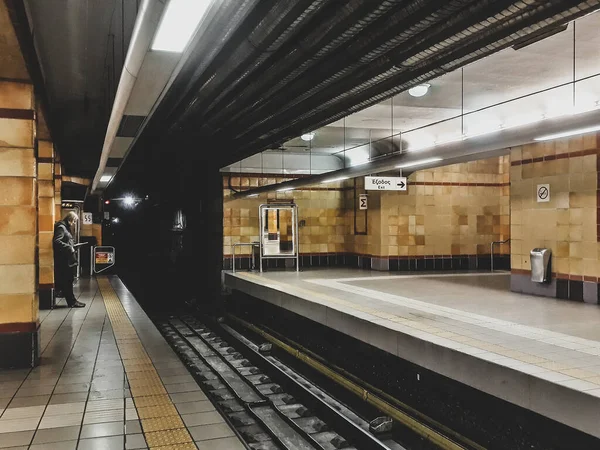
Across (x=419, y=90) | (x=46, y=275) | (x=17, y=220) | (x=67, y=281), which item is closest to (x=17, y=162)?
(x=17, y=220)

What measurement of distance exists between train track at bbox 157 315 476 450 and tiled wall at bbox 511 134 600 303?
3.80m

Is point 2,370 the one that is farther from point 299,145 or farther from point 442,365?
point 299,145

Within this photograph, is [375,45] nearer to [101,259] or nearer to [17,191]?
[17,191]

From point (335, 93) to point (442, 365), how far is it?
10.0 feet

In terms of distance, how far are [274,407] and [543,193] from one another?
5.35 meters

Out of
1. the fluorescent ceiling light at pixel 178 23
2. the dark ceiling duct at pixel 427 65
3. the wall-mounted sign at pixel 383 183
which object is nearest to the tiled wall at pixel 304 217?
the wall-mounted sign at pixel 383 183

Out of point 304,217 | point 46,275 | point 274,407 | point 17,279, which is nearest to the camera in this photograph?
point 17,279

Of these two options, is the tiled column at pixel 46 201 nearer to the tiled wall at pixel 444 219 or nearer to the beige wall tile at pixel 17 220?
the beige wall tile at pixel 17 220

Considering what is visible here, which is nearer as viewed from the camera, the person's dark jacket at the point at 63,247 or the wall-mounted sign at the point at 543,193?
the wall-mounted sign at the point at 543,193

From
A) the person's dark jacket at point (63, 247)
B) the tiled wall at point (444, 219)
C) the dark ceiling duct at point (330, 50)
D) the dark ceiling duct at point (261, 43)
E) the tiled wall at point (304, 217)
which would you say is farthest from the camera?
the tiled wall at point (304, 217)

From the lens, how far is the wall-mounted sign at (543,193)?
816 cm

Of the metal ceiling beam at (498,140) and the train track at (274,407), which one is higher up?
the metal ceiling beam at (498,140)

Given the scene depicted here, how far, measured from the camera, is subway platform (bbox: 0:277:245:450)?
3574 millimetres

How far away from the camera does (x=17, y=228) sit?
17.6 ft
